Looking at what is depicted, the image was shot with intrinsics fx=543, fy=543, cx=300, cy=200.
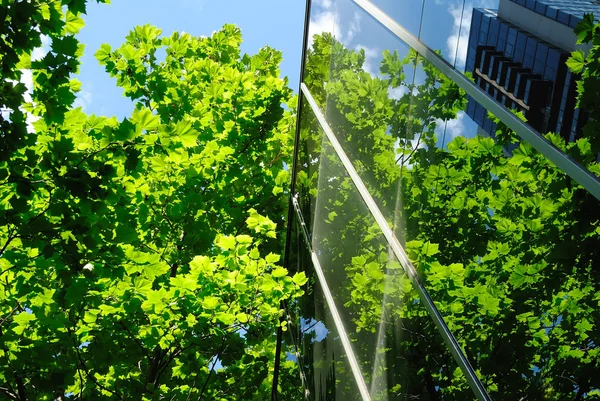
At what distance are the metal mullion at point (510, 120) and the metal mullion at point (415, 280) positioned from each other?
3.31 feet

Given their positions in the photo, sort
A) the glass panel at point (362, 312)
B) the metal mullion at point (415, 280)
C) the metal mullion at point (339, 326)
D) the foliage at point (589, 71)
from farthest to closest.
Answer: the metal mullion at point (339, 326)
the glass panel at point (362, 312)
the metal mullion at point (415, 280)
the foliage at point (589, 71)

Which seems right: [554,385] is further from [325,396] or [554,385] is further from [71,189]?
[325,396]

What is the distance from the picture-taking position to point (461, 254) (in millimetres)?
2744

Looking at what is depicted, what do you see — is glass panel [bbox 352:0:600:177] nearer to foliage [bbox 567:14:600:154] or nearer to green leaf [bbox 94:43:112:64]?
foliage [bbox 567:14:600:154]

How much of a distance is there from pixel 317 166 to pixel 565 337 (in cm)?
522

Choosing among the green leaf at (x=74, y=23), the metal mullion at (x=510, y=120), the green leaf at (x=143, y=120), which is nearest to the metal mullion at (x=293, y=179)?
the green leaf at (x=74, y=23)

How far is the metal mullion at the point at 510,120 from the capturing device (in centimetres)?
183

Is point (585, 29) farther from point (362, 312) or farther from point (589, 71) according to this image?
point (362, 312)

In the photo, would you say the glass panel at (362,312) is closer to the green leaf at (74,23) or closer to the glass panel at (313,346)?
the glass panel at (313,346)

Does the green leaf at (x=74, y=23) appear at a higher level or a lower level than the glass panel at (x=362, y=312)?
higher

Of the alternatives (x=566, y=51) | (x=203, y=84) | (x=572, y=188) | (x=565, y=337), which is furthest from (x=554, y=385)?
(x=203, y=84)

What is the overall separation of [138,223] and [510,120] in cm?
669

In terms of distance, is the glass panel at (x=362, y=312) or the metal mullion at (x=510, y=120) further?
the glass panel at (x=362, y=312)

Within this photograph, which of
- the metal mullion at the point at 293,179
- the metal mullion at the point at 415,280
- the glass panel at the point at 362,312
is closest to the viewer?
the metal mullion at the point at 415,280
